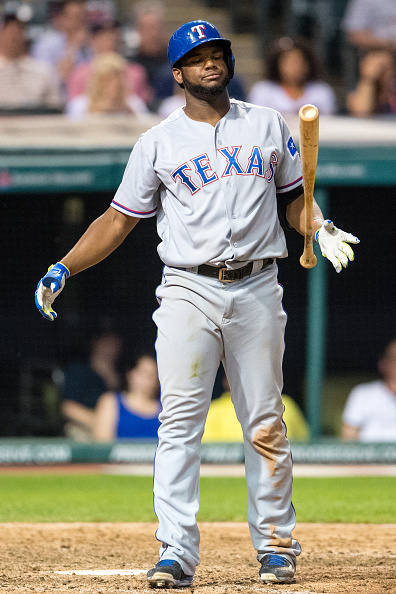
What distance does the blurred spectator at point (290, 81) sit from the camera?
8.35 meters

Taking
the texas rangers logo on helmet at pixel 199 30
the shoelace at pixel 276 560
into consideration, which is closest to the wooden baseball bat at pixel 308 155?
the texas rangers logo on helmet at pixel 199 30

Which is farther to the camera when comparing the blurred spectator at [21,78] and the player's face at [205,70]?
the blurred spectator at [21,78]

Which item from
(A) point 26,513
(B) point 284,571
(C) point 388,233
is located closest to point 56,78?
(C) point 388,233

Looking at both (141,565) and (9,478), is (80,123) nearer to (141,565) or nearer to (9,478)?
(9,478)

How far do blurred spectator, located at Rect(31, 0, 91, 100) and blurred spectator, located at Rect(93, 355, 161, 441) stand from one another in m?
3.30

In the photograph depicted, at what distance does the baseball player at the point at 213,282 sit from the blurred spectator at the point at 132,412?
3.94 metres

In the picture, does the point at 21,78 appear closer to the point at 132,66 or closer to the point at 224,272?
the point at 132,66

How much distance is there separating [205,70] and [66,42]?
6562 mm

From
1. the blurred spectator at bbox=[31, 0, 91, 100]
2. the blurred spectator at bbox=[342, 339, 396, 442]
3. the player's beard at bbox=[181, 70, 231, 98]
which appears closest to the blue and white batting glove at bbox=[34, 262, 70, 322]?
the player's beard at bbox=[181, 70, 231, 98]

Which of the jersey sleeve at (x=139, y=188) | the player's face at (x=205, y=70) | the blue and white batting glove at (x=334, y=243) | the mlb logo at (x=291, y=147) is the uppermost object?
the player's face at (x=205, y=70)

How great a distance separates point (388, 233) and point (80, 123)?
2787mm

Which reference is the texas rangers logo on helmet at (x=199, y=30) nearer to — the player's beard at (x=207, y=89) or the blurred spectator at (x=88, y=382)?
the player's beard at (x=207, y=89)

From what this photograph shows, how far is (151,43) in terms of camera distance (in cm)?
926

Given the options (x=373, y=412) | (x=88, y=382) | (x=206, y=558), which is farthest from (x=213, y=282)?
(x=88, y=382)
